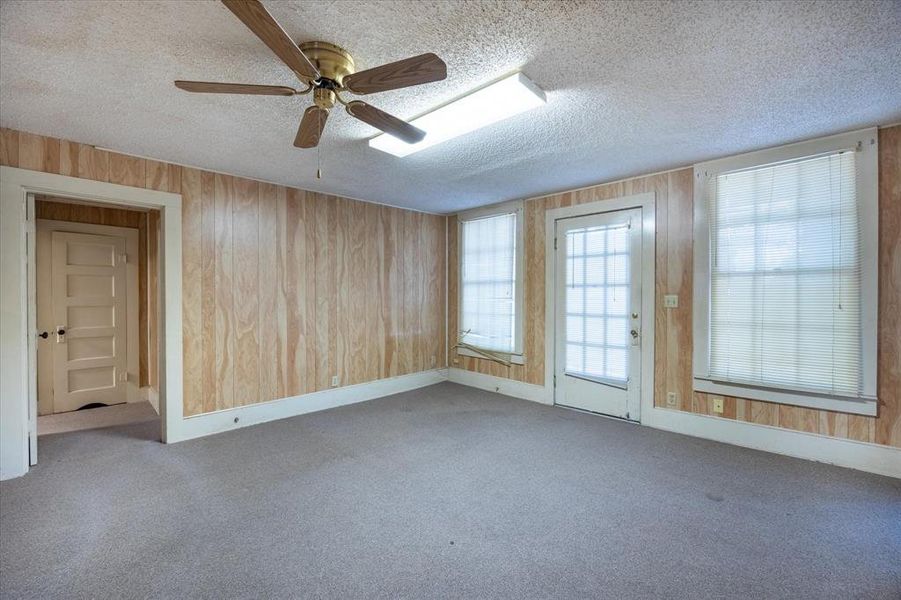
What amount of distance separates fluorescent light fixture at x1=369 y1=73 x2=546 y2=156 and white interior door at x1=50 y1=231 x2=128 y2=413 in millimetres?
4023

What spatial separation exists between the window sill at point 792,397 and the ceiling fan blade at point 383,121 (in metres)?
3.27

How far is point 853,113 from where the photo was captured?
2459mm

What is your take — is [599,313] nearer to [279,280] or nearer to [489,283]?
[489,283]

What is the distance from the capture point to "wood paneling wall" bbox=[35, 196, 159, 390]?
4.29 meters

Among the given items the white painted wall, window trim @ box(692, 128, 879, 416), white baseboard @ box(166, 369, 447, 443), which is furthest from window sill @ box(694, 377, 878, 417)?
the white painted wall

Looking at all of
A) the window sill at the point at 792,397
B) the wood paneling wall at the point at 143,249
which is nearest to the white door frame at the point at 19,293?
the wood paneling wall at the point at 143,249

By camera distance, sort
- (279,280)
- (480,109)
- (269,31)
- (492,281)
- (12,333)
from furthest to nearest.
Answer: (492,281)
(279,280)
(12,333)
(480,109)
(269,31)

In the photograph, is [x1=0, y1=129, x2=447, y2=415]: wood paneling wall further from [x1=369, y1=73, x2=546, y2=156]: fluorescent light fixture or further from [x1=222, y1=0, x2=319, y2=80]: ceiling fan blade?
[x1=222, y1=0, x2=319, y2=80]: ceiling fan blade

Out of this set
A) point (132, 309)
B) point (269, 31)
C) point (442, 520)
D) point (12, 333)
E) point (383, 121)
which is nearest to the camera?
point (269, 31)

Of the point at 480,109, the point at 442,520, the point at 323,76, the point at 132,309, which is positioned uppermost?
the point at 480,109

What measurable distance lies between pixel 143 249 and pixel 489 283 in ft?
14.7

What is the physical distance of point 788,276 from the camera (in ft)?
9.87

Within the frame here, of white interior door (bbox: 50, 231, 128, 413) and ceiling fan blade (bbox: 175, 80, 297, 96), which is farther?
white interior door (bbox: 50, 231, 128, 413)

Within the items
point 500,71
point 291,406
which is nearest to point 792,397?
point 500,71
